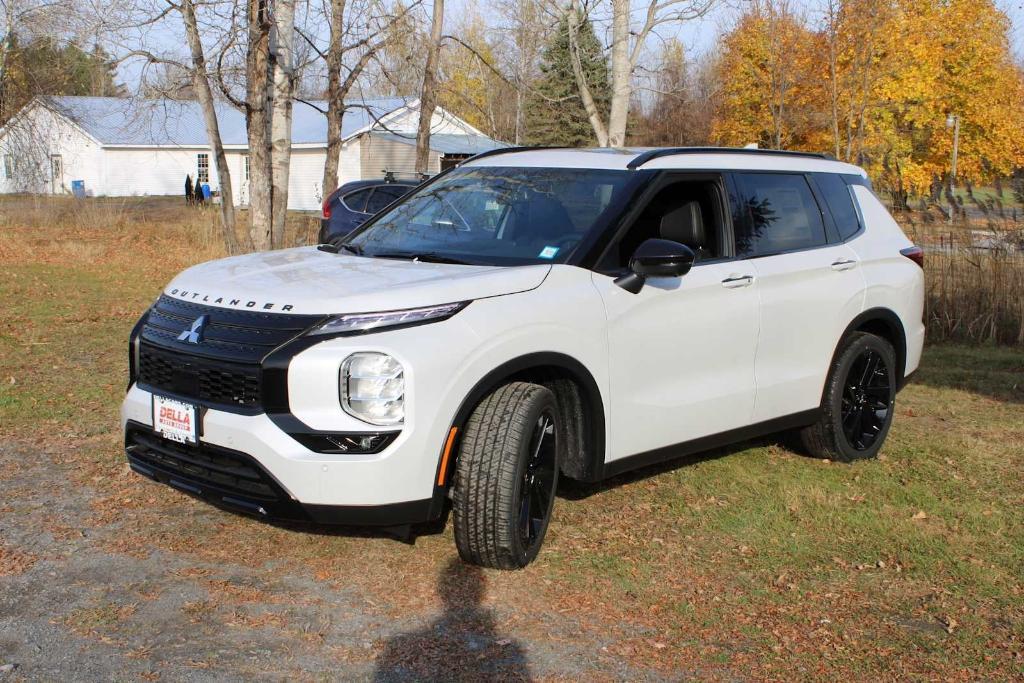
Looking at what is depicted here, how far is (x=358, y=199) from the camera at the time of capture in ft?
51.6

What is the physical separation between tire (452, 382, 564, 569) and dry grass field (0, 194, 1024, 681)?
0.17m

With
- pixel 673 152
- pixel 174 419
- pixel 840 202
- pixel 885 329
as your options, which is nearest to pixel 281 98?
pixel 840 202

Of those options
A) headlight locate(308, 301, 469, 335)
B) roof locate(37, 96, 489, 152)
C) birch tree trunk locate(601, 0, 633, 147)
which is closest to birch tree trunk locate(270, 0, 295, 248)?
birch tree trunk locate(601, 0, 633, 147)

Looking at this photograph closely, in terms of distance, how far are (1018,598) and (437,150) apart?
41.6 meters

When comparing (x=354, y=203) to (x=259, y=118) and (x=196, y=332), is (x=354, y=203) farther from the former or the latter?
(x=196, y=332)

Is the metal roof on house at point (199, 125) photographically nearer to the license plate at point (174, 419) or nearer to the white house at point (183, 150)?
the white house at point (183, 150)

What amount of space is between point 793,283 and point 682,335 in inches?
40.5

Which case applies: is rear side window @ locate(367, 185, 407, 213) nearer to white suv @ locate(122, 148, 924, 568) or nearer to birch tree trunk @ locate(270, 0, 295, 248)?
birch tree trunk @ locate(270, 0, 295, 248)

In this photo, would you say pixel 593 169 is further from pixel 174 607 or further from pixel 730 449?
pixel 174 607

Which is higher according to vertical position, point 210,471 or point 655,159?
point 655,159

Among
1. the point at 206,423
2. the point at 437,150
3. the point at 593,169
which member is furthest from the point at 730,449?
the point at 437,150

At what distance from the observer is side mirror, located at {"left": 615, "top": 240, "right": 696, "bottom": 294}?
16.2ft

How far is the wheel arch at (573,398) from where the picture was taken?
458cm

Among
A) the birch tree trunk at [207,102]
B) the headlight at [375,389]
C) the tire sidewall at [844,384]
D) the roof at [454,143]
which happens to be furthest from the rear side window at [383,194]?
the roof at [454,143]
